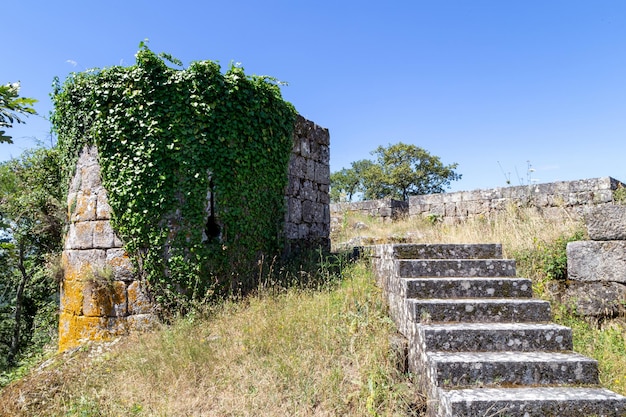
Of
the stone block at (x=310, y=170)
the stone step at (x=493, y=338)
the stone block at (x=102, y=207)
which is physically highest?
the stone block at (x=310, y=170)

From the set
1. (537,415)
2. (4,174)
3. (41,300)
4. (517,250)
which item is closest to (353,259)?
(517,250)

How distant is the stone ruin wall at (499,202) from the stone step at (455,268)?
391 cm

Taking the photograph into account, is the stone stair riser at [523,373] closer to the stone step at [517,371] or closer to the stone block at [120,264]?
the stone step at [517,371]

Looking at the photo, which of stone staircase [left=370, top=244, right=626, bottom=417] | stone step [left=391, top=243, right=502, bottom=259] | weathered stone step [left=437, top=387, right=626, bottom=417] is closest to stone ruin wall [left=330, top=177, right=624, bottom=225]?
stone step [left=391, top=243, right=502, bottom=259]

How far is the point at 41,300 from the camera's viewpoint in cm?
1307

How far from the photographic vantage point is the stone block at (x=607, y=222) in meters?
4.90

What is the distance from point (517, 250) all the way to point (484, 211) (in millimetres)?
5473

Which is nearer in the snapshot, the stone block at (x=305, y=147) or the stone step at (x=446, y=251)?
the stone step at (x=446, y=251)

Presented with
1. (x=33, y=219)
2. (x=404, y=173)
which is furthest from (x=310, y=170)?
(x=404, y=173)

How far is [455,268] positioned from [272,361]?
7.84 ft

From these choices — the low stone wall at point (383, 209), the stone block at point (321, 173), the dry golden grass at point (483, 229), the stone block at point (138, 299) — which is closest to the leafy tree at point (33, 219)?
the stone block at point (138, 299)

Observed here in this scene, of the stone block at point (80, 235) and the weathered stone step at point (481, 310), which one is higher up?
the stone block at point (80, 235)

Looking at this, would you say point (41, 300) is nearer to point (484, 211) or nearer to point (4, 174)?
point (4, 174)

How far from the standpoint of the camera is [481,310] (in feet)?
13.9
